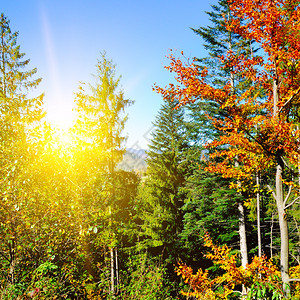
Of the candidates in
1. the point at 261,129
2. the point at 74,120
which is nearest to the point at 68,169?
the point at 74,120

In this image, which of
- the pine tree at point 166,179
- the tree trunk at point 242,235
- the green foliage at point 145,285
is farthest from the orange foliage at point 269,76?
the pine tree at point 166,179

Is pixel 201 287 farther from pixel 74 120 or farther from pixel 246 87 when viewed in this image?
pixel 246 87

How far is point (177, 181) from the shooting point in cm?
1666

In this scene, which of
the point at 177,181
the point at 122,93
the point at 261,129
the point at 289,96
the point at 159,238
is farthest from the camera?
the point at 177,181

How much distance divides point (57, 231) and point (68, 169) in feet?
4.53

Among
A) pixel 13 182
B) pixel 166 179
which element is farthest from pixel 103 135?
pixel 166 179

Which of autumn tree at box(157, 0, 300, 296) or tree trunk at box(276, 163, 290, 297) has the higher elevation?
autumn tree at box(157, 0, 300, 296)

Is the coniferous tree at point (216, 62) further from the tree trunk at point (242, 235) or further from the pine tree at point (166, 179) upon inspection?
the pine tree at point (166, 179)

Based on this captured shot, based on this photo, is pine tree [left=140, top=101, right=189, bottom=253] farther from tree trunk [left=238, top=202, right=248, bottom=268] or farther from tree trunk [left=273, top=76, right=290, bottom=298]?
tree trunk [left=273, top=76, right=290, bottom=298]

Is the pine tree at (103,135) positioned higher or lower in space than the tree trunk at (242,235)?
higher

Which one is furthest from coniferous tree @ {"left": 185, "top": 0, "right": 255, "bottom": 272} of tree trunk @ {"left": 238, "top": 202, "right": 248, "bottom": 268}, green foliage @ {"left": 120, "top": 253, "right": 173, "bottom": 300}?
green foliage @ {"left": 120, "top": 253, "right": 173, "bottom": 300}


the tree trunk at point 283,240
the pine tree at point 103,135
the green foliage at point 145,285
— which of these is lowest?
the green foliage at point 145,285

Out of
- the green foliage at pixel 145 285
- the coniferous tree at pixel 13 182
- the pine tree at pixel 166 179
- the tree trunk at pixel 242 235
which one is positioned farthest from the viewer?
the pine tree at pixel 166 179

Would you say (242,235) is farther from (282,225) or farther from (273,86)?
(273,86)
